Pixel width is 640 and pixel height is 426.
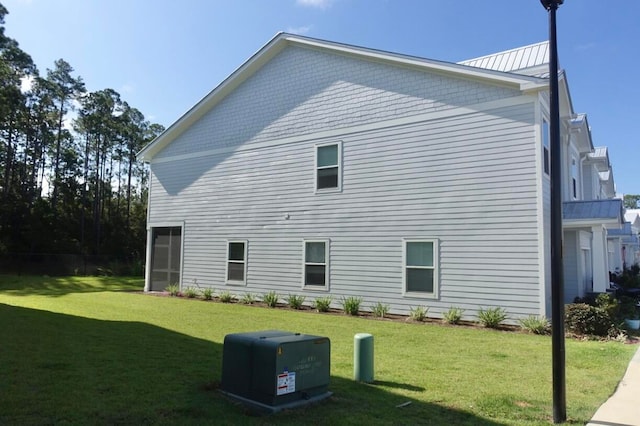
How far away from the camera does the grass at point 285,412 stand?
470 cm

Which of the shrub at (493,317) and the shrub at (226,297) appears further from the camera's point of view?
the shrub at (226,297)

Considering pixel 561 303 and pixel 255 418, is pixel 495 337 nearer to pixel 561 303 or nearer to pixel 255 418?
pixel 561 303

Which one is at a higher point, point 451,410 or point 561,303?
point 561,303

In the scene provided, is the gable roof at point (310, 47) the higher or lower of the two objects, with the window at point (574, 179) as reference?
higher

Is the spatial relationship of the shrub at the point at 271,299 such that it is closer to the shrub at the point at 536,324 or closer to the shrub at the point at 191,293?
the shrub at the point at 191,293

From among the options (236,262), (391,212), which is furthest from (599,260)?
(236,262)

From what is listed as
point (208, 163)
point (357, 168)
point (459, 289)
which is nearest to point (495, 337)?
point (459, 289)

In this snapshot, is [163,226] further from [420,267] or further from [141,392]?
[141,392]

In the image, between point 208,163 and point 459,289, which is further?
point 208,163

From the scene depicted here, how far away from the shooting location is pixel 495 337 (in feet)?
32.6

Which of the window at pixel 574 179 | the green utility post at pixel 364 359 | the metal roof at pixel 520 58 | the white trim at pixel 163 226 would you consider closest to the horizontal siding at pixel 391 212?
the white trim at pixel 163 226

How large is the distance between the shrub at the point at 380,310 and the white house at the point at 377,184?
0.21 meters

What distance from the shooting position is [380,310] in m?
13.0

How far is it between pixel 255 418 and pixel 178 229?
622 inches
